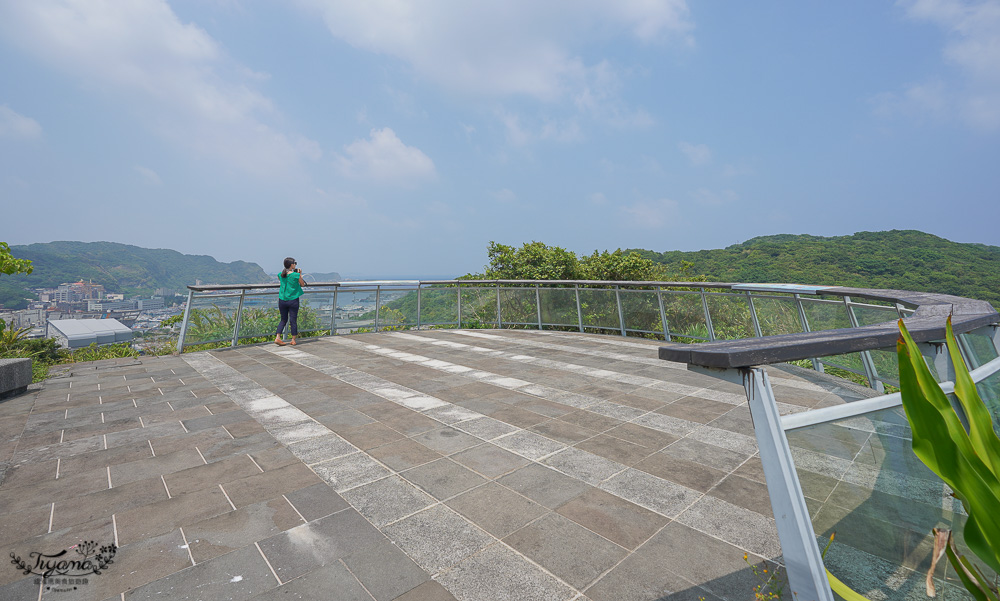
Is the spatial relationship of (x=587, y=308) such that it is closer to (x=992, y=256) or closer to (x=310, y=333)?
(x=310, y=333)

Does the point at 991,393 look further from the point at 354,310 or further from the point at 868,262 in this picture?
the point at 868,262

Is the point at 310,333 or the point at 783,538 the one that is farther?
the point at 310,333

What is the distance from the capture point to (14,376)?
18.4ft

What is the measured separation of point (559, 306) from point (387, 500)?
8521 mm

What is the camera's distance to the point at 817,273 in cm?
2875

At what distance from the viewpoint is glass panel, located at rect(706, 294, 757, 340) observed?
7273mm

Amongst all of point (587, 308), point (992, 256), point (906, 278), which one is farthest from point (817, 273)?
point (587, 308)

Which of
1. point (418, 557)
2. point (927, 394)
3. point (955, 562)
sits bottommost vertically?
point (418, 557)

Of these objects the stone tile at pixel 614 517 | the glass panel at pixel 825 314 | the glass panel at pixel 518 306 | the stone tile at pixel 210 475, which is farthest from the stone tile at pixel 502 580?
the glass panel at pixel 518 306

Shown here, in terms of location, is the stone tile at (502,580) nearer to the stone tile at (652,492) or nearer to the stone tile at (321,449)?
the stone tile at (652,492)

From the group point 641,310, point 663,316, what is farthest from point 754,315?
point 641,310

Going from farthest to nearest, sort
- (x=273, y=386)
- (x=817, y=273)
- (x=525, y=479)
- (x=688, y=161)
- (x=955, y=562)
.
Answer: (x=688, y=161)
(x=817, y=273)
(x=273, y=386)
(x=525, y=479)
(x=955, y=562)

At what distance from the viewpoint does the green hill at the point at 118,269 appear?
4062 centimetres

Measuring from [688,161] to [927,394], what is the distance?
322ft
